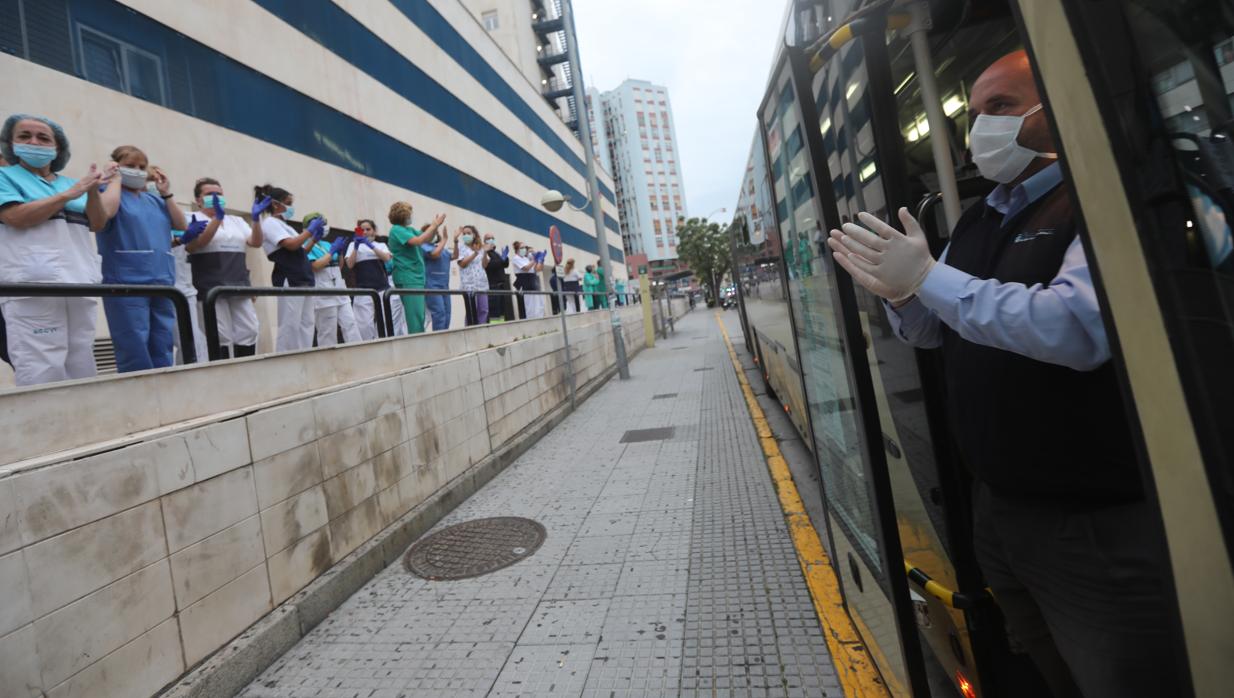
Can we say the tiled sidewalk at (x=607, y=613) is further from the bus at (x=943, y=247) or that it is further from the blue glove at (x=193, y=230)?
the blue glove at (x=193, y=230)

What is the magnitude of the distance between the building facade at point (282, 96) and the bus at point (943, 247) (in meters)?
8.63

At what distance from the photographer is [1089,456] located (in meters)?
1.28

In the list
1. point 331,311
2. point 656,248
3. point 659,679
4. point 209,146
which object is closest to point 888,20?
point 659,679

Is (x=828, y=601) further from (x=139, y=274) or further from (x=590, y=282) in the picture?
→ (x=590, y=282)

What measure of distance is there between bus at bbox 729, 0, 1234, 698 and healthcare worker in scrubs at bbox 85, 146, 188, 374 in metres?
3.83

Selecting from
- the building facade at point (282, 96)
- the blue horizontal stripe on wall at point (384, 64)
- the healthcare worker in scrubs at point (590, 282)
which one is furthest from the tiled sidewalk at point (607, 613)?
the healthcare worker in scrubs at point (590, 282)

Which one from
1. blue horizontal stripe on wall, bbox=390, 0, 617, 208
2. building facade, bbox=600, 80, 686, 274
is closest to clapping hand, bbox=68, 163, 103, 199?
blue horizontal stripe on wall, bbox=390, 0, 617, 208

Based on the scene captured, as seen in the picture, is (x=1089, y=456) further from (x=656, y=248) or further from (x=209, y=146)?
(x=656, y=248)

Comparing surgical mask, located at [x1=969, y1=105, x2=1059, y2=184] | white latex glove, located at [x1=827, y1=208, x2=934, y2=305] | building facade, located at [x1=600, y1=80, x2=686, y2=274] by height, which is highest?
building facade, located at [x1=600, y1=80, x2=686, y2=274]

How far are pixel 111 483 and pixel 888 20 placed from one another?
11.3 feet

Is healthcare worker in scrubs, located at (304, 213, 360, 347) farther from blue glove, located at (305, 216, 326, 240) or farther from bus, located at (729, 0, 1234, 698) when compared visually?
bus, located at (729, 0, 1234, 698)

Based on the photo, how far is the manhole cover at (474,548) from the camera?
4043mm

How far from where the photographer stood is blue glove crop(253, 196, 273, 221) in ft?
17.1

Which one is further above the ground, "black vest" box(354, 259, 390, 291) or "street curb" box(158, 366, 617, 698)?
"black vest" box(354, 259, 390, 291)
